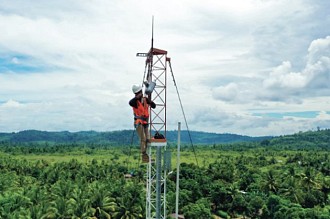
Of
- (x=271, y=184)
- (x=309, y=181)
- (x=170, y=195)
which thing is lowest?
(x=170, y=195)

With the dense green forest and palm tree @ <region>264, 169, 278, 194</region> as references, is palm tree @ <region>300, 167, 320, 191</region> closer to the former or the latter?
the dense green forest

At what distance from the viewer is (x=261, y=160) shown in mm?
94250

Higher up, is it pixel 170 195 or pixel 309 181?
pixel 309 181

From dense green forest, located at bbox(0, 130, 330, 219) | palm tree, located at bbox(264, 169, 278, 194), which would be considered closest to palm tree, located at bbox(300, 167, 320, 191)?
dense green forest, located at bbox(0, 130, 330, 219)

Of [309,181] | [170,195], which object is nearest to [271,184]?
[309,181]

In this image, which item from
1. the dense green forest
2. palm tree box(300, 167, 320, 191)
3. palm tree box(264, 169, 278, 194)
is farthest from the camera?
palm tree box(264, 169, 278, 194)

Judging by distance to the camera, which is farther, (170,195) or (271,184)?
(271,184)

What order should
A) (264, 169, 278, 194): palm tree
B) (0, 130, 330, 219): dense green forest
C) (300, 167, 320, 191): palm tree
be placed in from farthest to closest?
(264, 169, 278, 194): palm tree < (300, 167, 320, 191): palm tree < (0, 130, 330, 219): dense green forest

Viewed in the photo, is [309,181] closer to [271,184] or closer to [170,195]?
[271,184]

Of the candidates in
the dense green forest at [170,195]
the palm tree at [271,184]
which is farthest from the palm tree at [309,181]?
the palm tree at [271,184]

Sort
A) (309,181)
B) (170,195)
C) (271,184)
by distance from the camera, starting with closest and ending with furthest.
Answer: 1. (170,195)
2. (309,181)
3. (271,184)

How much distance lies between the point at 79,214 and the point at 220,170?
1456 inches

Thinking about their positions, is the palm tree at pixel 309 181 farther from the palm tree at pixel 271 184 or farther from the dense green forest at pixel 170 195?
the palm tree at pixel 271 184

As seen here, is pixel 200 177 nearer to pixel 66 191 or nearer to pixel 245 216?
pixel 245 216
